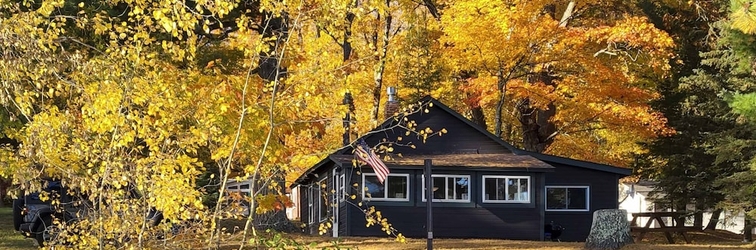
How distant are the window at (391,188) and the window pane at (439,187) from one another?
728 millimetres

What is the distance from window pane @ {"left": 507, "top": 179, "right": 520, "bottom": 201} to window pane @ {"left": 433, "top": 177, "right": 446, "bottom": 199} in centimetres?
158

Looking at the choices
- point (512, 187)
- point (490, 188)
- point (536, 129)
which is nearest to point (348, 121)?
point (490, 188)

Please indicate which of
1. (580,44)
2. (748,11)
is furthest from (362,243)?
(580,44)

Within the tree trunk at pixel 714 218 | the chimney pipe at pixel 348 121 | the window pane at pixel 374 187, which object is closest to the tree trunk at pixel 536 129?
the tree trunk at pixel 714 218

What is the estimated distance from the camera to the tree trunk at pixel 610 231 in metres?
16.1

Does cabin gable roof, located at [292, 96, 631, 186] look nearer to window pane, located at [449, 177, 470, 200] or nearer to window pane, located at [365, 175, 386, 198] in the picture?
window pane, located at [449, 177, 470, 200]

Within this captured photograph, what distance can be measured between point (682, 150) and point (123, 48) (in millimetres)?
23514

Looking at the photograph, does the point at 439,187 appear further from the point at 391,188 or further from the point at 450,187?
the point at 391,188

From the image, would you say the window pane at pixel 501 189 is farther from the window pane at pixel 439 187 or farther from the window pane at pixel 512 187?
the window pane at pixel 439 187

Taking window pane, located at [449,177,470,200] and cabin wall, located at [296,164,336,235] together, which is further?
cabin wall, located at [296,164,336,235]

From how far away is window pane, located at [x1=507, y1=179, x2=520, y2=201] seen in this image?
71.8 feet

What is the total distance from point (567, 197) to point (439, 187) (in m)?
4.20

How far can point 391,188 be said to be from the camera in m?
21.5

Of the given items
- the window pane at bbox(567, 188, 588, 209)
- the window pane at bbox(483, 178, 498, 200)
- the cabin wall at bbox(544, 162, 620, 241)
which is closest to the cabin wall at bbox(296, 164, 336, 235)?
the window pane at bbox(483, 178, 498, 200)
